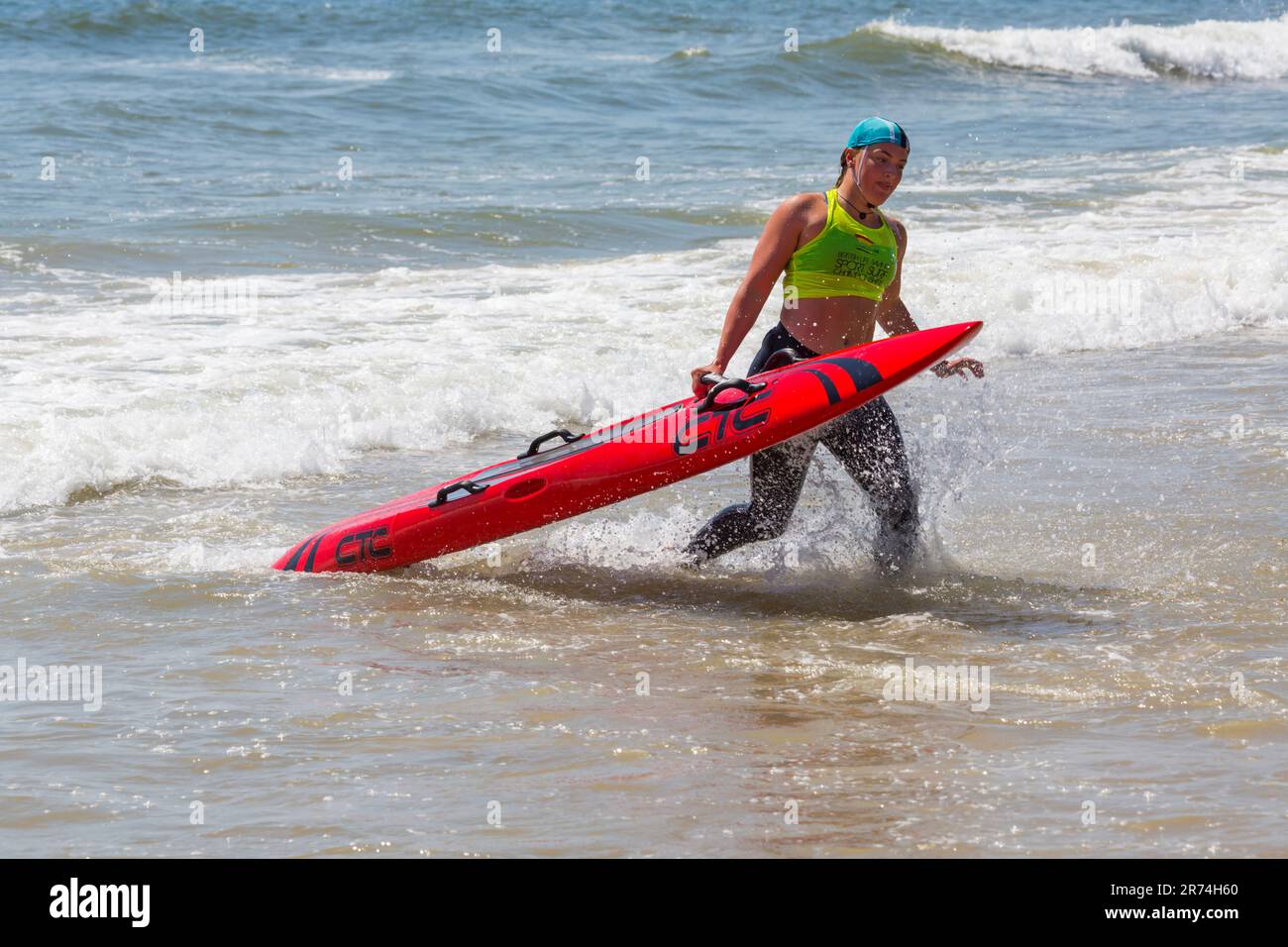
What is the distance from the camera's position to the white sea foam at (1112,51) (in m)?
26.7

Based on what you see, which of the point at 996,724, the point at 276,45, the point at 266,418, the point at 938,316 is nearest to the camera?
the point at 996,724

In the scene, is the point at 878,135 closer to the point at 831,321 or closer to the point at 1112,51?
the point at 831,321

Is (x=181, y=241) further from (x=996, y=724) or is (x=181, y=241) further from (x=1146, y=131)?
(x=1146, y=131)

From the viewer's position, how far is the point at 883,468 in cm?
489

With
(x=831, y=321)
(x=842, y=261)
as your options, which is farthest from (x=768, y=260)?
(x=831, y=321)

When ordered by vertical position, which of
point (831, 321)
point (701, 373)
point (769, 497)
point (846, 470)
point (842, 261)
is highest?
point (842, 261)

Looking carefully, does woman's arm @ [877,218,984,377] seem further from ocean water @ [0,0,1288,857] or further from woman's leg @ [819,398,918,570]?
ocean water @ [0,0,1288,857]

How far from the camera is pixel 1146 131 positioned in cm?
1945

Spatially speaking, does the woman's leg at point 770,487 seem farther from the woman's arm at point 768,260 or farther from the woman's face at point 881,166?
the woman's face at point 881,166

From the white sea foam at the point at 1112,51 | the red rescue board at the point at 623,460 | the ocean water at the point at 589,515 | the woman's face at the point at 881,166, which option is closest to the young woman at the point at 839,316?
the woman's face at the point at 881,166

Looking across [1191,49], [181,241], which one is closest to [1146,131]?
[1191,49]

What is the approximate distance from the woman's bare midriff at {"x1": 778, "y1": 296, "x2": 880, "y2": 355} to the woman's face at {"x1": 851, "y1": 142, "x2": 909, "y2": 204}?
1.30 ft

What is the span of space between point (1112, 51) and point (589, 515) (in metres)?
24.6

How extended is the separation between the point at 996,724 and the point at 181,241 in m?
9.18
